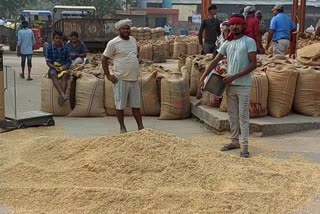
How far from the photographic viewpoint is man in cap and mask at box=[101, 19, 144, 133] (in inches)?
284

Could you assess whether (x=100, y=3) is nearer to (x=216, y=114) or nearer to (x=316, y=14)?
(x=316, y=14)

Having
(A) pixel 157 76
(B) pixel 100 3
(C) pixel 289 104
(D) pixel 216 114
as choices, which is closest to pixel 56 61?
(A) pixel 157 76

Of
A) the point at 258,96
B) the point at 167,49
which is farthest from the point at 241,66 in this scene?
the point at 167,49

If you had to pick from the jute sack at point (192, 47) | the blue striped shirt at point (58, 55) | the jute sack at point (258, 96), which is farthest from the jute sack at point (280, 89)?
the jute sack at point (192, 47)

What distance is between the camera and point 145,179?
5059mm

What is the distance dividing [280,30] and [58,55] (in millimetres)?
4731

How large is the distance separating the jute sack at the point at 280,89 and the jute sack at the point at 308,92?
0.49 feet

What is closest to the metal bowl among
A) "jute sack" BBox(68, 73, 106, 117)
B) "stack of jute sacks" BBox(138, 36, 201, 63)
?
"jute sack" BBox(68, 73, 106, 117)

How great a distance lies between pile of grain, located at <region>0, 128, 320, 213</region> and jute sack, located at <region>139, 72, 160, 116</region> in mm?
2815

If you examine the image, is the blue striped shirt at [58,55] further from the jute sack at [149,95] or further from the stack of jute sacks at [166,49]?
the stack of jute sacks at [166,49]

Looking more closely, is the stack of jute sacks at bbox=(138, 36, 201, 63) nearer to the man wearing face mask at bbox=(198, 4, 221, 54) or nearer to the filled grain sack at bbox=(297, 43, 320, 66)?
the man wearing face mask at bbox=(198, 4, 221, 54)

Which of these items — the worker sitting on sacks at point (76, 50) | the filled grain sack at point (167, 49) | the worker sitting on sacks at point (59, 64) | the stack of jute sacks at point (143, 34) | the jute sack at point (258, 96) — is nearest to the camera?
the jute sack at point (258, 96)

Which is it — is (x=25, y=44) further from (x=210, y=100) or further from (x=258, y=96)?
(x=258, y=96)

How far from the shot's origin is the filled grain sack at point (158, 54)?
21.9 m
